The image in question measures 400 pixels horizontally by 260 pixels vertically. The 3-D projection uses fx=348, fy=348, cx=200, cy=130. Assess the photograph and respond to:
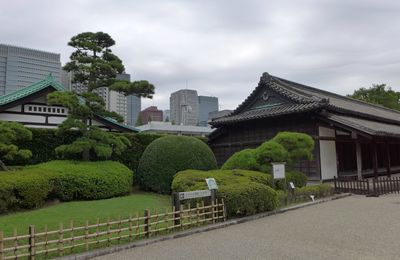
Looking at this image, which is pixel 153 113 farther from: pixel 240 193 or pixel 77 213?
pixel 240 193

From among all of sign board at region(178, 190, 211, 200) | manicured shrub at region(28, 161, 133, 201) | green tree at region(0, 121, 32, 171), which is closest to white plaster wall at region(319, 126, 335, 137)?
manicured shrub at region(28, 161, 133, 201)

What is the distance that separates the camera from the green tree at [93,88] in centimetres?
1441

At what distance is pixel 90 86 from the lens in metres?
15.3

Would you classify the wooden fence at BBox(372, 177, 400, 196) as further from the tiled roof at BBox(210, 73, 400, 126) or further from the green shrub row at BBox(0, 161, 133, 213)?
the green shrub row at BBox(0, 161, 133, 213)

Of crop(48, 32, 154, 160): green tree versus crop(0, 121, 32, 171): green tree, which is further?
crop(48, 32, 154, 160): green tree

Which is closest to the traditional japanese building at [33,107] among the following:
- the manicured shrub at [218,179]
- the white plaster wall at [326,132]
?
the manicured shrub at [218,179]

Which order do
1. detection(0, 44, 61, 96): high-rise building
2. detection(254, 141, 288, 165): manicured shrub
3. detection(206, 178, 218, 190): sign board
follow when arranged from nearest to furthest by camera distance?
detection(206, 178, 218, 190): sign board
detection(254, 141, 288, 165): manicured shrub
detection(0, 44, 61, 96): high-rise building

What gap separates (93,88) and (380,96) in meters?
43.6

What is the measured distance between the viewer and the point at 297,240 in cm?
716

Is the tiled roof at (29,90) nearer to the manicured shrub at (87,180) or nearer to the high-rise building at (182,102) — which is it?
the manicured shrub at (87,180)

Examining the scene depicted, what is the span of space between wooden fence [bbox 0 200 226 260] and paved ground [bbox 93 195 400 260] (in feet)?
1.96

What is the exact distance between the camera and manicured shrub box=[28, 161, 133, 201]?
12.4 meters

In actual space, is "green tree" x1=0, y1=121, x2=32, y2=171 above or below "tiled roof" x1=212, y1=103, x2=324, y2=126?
below

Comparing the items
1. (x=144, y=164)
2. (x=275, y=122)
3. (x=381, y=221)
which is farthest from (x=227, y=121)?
(x=381, y=221)
